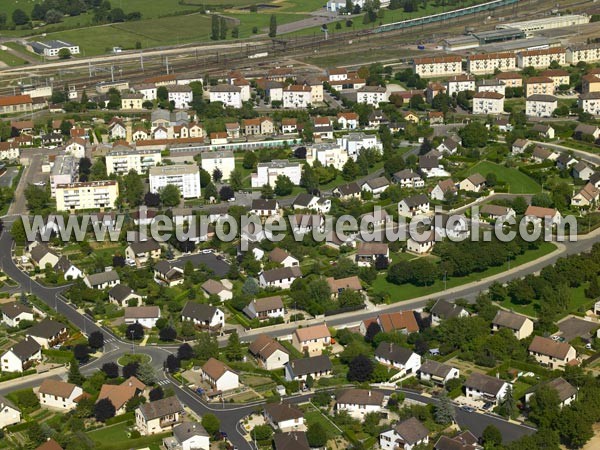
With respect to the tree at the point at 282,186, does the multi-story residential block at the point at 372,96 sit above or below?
above

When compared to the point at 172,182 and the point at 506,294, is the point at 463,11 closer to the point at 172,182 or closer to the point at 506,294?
the point at 172,182

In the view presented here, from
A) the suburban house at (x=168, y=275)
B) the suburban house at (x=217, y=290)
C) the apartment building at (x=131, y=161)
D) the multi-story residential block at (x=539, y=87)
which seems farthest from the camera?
the multi-story residential block at (x=539, y=87)

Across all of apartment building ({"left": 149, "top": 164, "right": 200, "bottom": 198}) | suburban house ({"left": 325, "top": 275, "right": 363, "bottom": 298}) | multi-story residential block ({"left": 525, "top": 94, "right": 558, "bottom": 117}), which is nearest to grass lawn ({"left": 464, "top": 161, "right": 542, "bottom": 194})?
multi-story residential block ({"left": 525, "top": 94, "right": 558, "bottom": 117})

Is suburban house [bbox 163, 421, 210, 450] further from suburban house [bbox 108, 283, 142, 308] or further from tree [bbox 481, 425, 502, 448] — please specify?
suburban house [bbox 108, 283, 142, 308]

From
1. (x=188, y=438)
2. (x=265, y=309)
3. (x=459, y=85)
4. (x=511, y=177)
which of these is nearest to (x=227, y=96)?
(x=459, y=85)

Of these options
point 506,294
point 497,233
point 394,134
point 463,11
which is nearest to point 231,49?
point 463,11

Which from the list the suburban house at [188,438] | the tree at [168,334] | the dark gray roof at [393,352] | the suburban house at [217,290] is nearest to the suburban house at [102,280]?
the suburban house at [217,290]

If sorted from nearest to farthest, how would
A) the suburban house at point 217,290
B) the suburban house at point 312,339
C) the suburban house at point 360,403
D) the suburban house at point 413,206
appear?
1. the suburban house at point 360,403
2. the suburban house at point 312,339
3. the suburban house at point 217,290
4. the suburban house at point 413,206

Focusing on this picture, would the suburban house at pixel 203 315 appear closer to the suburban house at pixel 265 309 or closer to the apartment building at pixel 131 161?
the suburban house at pixel 265 309
